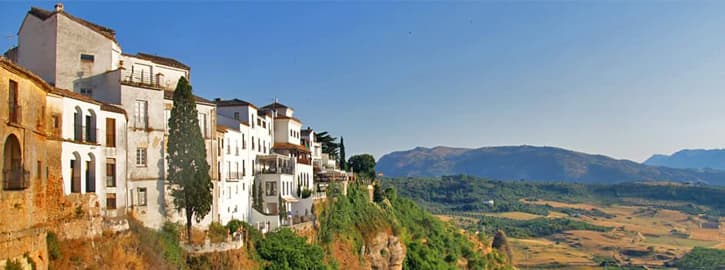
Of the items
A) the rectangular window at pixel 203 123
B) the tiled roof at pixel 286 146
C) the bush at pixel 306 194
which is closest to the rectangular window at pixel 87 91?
the rectangular window at pixel 203 123

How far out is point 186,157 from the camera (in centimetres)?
3525

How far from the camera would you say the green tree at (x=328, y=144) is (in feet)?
269

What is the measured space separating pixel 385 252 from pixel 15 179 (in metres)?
41.6

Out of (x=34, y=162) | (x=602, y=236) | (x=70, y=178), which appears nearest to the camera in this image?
(x=34, y=162)

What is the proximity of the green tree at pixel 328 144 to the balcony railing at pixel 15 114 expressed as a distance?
5936cm

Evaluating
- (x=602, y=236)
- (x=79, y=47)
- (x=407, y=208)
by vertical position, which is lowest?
(x=602, y=236)

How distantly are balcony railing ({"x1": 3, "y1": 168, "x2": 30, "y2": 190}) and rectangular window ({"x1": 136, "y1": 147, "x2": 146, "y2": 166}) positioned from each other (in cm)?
1108

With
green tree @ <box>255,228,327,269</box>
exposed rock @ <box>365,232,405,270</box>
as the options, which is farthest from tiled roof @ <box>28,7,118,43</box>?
exposed rock @ <box>365,232,405,270</box>

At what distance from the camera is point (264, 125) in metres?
56.0

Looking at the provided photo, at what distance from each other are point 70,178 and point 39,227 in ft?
14.7

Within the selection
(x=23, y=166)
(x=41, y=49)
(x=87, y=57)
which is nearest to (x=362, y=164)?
(x=87, y=57)

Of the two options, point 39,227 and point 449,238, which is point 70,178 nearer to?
point 39,227

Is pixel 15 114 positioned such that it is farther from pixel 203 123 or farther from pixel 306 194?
pixel 306 194

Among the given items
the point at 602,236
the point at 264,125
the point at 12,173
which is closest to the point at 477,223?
the point at 602,236
